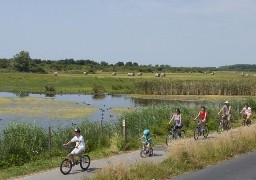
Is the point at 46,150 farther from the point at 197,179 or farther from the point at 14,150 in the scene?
the point at 197,179

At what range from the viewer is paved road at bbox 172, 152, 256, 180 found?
16609mm

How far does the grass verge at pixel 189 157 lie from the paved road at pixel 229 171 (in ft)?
1.52

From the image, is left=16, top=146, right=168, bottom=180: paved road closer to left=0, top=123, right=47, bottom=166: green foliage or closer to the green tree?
left=0, top=123, right=47, bottom=166: green foliage

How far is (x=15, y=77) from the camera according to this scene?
9819 cm

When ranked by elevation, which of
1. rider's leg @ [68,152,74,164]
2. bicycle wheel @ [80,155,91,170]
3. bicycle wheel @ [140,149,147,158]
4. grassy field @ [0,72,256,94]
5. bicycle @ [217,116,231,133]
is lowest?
grassy field @ [0,72,256,94]

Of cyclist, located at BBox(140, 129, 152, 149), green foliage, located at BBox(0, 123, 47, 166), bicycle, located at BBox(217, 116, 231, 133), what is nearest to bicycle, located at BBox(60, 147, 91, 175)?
green foliage, located at BBox(0, 123, 47, 166)

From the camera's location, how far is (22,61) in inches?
4894

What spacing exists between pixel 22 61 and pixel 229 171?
367 feet

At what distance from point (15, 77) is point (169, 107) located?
70.1m

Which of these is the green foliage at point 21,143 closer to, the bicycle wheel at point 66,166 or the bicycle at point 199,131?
the bicycle wheel at point 66,166

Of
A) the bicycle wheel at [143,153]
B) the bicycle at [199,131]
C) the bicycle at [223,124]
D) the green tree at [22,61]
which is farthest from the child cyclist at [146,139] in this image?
the green tree at [22,61]

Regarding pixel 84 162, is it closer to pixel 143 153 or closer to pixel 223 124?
pixel 143 153

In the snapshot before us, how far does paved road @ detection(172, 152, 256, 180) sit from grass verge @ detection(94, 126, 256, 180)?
0.46 meters

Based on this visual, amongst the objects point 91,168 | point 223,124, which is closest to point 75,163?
point 91,168
